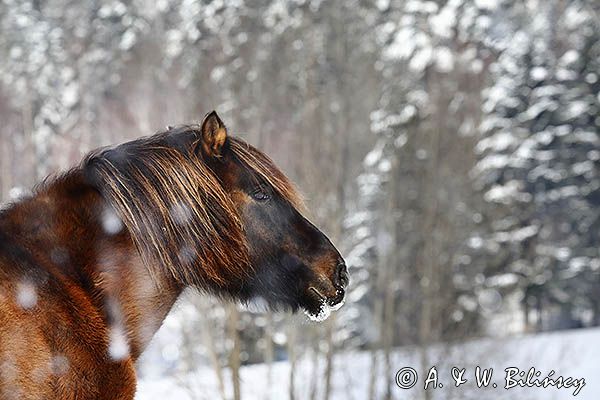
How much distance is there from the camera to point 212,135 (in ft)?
8.68

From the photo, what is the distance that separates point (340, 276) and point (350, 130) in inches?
426

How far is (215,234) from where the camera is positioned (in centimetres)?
259

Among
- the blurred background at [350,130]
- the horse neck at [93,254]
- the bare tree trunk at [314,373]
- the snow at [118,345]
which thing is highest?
the blurred background at [350,130]

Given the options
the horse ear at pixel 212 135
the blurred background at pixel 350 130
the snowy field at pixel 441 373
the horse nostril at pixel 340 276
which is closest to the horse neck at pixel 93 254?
the horse ear at pixel 212 135

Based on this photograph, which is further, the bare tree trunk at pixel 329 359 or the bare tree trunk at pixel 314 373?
the bare tree trunk at pixel 314 373

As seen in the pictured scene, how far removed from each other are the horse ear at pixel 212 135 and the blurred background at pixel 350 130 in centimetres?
781

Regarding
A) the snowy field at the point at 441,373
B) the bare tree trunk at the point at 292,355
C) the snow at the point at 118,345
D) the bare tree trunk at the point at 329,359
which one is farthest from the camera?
the snowy field at the point at 441,373

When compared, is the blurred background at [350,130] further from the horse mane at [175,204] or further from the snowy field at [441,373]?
the horse mane at [175,204]

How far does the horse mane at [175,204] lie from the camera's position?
2.47 metres

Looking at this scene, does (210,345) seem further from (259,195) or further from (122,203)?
(122,203)

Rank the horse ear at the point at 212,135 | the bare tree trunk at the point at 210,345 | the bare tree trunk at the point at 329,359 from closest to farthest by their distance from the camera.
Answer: the horse ear at the point at 212,135 < the bare tree trunk at the point at 210,345 < the bare tree trunk at the point at 329,359

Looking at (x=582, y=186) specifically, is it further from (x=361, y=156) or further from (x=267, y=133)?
(x=267, y=133)

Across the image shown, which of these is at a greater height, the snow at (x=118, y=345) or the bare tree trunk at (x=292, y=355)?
the bare tree trunk at (x=292, y=355)

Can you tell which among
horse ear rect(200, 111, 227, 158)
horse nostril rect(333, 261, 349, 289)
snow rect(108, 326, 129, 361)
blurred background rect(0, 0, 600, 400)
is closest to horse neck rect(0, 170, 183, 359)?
snow rect(108, 326, 129, 361)
